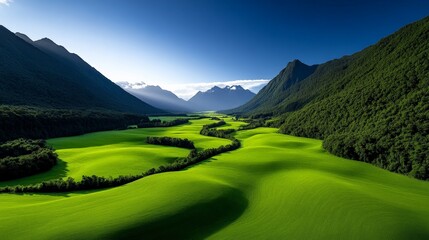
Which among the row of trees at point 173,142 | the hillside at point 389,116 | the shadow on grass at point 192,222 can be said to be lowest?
the shadow on grass at point 192,222

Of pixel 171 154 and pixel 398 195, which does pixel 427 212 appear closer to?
pixel 398 195

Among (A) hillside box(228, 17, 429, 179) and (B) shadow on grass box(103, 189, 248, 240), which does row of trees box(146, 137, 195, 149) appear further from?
(B) shadow on grass box(103, 189, 248, 240)

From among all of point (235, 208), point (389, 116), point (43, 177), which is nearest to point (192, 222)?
point (235, 208)

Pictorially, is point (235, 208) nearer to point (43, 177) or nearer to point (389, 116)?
point (43, 177)

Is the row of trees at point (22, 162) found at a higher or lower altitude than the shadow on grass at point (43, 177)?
higher

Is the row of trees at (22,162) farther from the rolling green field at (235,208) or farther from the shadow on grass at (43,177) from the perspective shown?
the rolling green field at (235,208)

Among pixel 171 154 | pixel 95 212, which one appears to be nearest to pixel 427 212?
pixel 95 212

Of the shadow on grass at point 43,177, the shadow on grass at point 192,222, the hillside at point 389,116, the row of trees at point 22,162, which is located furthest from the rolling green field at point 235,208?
the hillside at point 389,116

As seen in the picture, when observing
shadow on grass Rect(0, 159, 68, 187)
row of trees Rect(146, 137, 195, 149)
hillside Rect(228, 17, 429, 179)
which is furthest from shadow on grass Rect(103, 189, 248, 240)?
row of trees Rect(146, 137, 195, 149)
